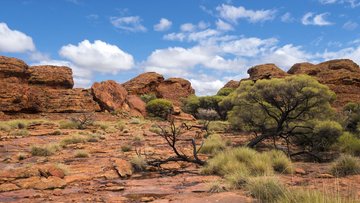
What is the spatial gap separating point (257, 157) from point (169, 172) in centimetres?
251

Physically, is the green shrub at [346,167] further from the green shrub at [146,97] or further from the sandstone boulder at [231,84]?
the sandstone boulder at [231,84]

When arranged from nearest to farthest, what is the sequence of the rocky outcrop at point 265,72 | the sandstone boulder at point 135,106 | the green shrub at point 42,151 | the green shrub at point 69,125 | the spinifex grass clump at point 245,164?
the spinifex grass clump at point 245,164 < the green shrub at point 42,151 < the green shrub at point 69,125 < the sandstone boulder at point 135,106 < the rocky outcrop at point 265,72

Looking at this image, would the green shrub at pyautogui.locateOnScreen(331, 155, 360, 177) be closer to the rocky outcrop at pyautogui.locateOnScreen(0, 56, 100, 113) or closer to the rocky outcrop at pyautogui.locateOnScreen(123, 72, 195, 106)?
the rocky outcrop at pyautogui.locateOnScreen(0, 56, 100, 113)

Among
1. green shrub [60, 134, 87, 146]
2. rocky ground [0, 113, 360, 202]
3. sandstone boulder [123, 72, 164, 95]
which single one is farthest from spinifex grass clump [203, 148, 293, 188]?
sandstone boulder [123, 72, 164, 95]

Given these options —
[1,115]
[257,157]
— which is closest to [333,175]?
Result: [257,157]

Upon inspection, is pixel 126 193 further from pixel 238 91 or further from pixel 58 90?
pixel 58 90

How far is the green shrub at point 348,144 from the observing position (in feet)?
47.0

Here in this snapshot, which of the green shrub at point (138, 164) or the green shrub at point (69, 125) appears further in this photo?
the green shrub at point (69, 125)

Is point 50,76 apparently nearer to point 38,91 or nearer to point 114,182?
point 38,91

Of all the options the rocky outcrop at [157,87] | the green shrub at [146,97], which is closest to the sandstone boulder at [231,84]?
the rocky outcrop at [157,87]

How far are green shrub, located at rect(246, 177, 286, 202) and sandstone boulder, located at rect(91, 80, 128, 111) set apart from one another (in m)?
32.5

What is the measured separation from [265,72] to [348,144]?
34047 millimetres

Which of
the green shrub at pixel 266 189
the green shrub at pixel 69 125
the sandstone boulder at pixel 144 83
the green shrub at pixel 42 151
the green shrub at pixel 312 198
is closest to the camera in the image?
the green shrub at pixel 312 198

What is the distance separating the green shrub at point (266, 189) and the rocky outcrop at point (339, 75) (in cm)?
3666
